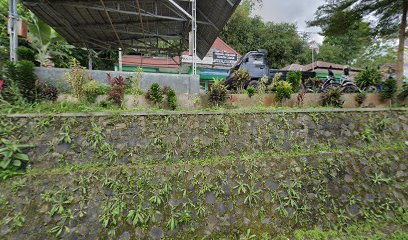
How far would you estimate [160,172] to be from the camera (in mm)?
4371

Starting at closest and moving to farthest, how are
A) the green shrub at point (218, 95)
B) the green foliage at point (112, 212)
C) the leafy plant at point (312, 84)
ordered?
the green foliage at point (112, 212) < the green shrub at point (218, 95) < the leafy plant at point (312, 84)

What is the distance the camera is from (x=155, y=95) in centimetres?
586

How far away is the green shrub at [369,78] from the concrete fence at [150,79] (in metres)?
6.03

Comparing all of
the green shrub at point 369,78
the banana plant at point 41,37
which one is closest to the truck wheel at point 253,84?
the green shrub at point 369,78

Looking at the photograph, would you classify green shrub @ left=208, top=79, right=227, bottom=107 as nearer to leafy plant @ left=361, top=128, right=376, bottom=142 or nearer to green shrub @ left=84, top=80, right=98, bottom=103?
green shrub @ left=84, top=80, right=98, bottom=103

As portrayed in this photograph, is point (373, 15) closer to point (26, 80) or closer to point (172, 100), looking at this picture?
point (172, 100)

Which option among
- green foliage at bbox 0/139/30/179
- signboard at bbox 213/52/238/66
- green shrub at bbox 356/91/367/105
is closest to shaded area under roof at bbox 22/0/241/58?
green foliage at bbox 0/139/30/179

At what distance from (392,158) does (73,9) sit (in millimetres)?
9555

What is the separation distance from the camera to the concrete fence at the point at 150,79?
577 centimetres

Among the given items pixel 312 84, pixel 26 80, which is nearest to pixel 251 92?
pixel 312 84

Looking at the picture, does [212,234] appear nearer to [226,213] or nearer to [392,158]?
[226,213]

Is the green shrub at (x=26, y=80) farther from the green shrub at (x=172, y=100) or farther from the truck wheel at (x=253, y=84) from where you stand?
the truck wheel at (x=253, y=84)

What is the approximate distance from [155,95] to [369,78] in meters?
7.41

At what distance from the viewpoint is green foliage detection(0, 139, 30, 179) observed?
12.7 ft
